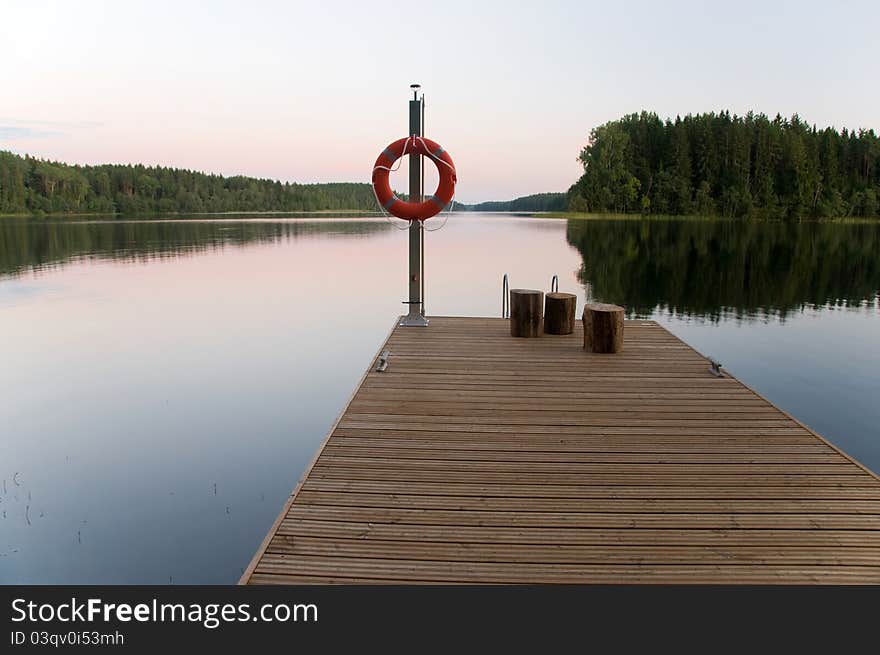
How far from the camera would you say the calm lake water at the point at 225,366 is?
315cm

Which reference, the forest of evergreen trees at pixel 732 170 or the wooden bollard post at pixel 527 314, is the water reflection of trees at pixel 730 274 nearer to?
the wooden bollard post at pixel 527 314

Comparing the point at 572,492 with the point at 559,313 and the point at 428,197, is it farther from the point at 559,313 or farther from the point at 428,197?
the point at 428,197

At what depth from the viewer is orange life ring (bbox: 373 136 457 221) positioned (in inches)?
201

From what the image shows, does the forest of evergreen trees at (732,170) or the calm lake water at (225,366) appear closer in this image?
the calm lake water at (225,366)

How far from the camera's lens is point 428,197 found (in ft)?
17.3

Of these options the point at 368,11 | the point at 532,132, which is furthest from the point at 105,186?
the point at 368,11

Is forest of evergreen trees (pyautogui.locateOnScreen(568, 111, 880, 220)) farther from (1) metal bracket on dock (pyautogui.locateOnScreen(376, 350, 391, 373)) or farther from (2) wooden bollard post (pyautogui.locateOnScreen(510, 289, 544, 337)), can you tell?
(1) metal bracket on dock (pyautogui.locateOnScreen(376, 350, 391, 373))

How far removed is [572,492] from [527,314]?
2.82 meters

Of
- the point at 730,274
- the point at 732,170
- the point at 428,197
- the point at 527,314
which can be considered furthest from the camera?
the point at 732,170

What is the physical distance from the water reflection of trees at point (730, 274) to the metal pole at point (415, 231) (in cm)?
467

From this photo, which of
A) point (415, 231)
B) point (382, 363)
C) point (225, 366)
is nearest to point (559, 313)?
point (415, 231)

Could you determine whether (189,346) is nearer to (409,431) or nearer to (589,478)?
(409,431)

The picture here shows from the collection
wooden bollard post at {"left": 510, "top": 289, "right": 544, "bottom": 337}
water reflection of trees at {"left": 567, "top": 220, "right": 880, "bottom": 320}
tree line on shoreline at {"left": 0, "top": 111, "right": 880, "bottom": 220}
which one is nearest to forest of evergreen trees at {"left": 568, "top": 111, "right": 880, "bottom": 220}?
tree line on shoreline at {"left": 0, "top": 111, "right": 880, "bottom": 220}

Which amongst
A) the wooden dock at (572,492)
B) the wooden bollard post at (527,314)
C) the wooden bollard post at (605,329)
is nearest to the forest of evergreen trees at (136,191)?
the wooden bollard post at (527,314)
